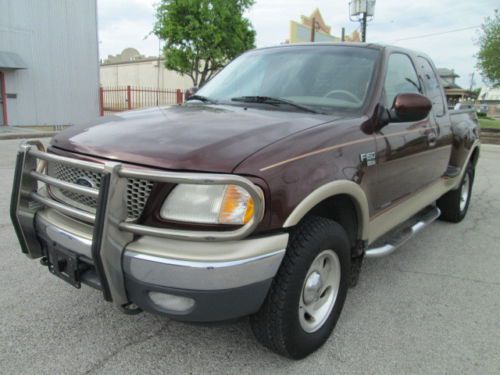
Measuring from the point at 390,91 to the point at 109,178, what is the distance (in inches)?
88.1

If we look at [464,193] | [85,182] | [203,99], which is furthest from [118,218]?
[464,193]

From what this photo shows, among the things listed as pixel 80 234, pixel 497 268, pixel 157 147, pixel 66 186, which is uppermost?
pixel 157 147

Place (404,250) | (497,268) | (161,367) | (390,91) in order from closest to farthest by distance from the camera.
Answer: (161,367)
(390,91)
(497,268)
(404,250)

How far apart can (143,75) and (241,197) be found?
Result: 137 ft

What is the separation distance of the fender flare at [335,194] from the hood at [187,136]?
339mm

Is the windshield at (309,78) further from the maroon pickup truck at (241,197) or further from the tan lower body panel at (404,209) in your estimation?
the tan lower body panel at (404,209)

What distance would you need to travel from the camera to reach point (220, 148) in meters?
2.00

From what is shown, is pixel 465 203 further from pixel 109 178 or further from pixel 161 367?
pixel 109 178

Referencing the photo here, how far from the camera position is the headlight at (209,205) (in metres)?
1.90

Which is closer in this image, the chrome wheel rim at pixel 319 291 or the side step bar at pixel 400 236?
the chrome wheel rim at pixel 319 291

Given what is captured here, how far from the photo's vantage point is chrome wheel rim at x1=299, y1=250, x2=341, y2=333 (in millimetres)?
2342

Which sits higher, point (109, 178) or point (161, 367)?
point (109, 178)

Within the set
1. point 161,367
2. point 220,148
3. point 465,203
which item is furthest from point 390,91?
point 465,203

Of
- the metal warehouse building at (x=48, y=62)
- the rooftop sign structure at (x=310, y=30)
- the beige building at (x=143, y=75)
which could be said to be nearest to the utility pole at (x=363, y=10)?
the rooftop sign structure at (x=310, y=30)
